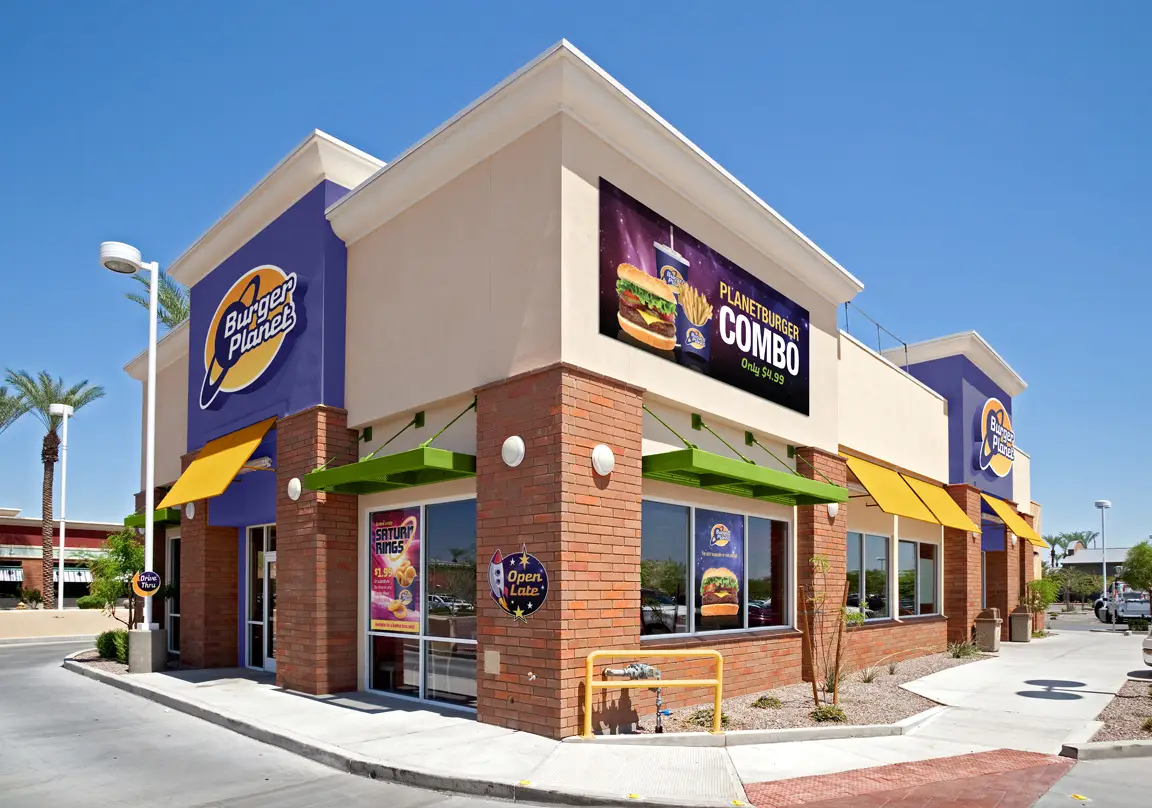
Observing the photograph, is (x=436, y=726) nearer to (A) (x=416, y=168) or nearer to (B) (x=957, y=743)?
(B) (x=957, y=743)

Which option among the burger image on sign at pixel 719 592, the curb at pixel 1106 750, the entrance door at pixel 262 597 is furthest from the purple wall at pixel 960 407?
the entrance door at pixel 262 597

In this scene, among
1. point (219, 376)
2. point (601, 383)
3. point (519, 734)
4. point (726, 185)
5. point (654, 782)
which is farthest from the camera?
point (219, 376)

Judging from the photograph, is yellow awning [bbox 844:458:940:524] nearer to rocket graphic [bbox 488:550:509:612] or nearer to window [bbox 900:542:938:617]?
window [bbox 900:542:938:617]

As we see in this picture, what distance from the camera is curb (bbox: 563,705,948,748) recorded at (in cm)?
995

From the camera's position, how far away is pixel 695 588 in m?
13.3

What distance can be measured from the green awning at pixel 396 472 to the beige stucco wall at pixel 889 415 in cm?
974

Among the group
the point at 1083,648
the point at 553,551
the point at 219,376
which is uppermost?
the point at 219,376

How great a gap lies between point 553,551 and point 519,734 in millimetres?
2147

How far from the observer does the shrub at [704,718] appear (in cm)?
1098

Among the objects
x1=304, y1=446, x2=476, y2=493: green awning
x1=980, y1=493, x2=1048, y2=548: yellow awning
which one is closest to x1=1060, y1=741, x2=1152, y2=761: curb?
x1=304, y1=446, x2=476, y2=493: green awning

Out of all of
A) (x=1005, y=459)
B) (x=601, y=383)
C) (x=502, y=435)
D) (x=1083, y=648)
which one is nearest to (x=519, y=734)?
(x=502, y=435)

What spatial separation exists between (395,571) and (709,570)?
4756mm

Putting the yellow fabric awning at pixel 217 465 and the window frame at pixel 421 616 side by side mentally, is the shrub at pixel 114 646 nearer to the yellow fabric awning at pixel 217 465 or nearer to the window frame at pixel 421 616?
the yellow fabric awning at pixel 217 465

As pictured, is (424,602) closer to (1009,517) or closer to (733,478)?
(733,478)
